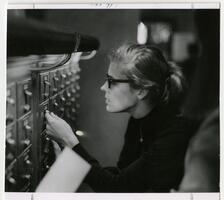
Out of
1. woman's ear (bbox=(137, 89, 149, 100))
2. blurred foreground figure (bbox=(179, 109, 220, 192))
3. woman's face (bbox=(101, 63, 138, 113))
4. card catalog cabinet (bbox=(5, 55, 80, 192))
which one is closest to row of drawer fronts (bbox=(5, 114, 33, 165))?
card catalog cabinet (bbox=(5, 55, 80, 192))

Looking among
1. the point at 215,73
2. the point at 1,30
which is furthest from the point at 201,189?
the point at 1,30

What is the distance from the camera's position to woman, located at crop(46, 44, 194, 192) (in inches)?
59.2

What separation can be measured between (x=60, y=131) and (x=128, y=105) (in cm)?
26

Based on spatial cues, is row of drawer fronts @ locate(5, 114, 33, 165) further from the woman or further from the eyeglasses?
the eyeglasses

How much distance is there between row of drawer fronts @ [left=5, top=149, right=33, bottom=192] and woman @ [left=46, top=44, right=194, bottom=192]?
0.13 metres

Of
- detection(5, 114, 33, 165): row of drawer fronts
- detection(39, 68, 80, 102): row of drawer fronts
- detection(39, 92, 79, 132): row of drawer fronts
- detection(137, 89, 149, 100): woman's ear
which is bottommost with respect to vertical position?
detection(5, 114, 33, 165): row of drawer fronts

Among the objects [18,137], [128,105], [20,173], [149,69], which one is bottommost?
[20,173]

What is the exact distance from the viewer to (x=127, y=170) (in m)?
1.50

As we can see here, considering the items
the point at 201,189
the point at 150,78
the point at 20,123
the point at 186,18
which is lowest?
the point at 201,189

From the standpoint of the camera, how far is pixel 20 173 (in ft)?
4.81

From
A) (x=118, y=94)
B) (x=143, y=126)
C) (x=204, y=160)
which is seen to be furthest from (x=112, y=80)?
(x=204, y=160)

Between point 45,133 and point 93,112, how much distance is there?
19 cm

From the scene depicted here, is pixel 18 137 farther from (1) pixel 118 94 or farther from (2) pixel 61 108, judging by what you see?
(1) pixel 118 94

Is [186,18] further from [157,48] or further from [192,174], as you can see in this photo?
[192,174]
